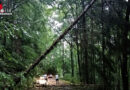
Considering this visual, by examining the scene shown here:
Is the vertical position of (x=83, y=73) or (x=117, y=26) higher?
(x=117, y=26)

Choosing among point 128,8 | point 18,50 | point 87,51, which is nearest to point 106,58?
point 87,51

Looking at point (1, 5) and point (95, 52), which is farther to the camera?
point (95, 52)

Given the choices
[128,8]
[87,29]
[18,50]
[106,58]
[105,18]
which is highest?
[128,8]

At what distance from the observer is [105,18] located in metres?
4.23

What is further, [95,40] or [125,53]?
[95,40]

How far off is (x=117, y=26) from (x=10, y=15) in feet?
11.9

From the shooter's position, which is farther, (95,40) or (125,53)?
(95,40)

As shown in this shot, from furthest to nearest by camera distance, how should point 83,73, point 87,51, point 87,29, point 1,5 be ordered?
point 83,73 → point 87,51 → point 87,29 → point 1,5

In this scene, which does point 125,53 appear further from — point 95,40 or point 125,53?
point 95,40

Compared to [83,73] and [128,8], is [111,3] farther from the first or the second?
[83,73]

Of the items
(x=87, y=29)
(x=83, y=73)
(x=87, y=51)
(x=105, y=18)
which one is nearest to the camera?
(x=105, y=18)

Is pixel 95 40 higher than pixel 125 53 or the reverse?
higher

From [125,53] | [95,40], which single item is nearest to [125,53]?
[125,53]

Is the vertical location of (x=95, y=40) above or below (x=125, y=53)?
above
